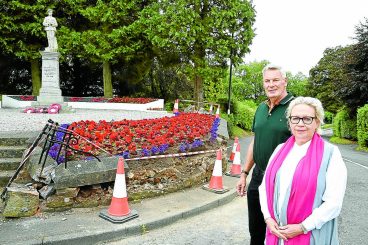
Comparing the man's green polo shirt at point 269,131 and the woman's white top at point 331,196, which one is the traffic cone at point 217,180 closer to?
the man's green polo shirt at point 269,131

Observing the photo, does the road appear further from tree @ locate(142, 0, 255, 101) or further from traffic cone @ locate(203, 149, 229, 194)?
tree @ locate(142, 0, 255, 101)

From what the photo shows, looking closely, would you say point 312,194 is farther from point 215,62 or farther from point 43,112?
point 215,62

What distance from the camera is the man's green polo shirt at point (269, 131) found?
2869 mm

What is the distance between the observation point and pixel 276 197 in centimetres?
231

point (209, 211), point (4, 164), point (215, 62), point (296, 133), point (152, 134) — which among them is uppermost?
point (215, 62)

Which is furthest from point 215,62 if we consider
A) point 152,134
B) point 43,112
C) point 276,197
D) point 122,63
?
point 276,197

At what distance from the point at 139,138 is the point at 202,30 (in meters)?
13.9

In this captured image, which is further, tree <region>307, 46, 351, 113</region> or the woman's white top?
tree <region>307, 46, 351, 113</region>

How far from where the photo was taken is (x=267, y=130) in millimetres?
2945

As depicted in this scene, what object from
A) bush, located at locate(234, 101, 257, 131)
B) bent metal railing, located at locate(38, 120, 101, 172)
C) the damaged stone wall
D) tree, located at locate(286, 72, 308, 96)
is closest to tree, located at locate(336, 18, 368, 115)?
bush, located at locate(234, 101, 257, 131)

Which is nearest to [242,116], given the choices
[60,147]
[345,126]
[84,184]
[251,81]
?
[345,126]

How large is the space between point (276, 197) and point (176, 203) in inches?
130

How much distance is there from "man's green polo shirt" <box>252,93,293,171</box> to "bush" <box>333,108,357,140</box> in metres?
24.4

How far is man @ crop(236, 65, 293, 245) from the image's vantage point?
2.89m
